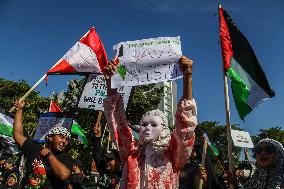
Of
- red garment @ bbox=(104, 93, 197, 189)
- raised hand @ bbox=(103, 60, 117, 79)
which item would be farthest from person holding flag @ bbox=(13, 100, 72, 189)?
raised hand @ bbox=(103, 60, 117, 79)

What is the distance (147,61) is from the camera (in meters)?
5.46

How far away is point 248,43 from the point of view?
19.8 feet

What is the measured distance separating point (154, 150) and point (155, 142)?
2.9 inches

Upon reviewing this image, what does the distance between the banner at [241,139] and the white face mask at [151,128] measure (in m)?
5.62

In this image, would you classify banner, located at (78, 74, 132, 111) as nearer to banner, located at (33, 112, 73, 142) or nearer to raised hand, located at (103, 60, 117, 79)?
banner, located at (33, 112, 73, 142)

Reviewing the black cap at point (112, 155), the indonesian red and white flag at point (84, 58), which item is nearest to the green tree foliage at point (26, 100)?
the indonesian red and white flag at point (84, 58)

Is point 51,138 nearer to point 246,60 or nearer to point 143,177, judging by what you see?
point 143,177

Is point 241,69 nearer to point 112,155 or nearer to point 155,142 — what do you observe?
point 112,155

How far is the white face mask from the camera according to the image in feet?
13.5

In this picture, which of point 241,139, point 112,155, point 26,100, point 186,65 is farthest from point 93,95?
point 26,100

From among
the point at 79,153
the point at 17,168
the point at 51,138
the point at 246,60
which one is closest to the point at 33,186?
the point at 17,168

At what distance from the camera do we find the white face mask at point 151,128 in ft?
13.5

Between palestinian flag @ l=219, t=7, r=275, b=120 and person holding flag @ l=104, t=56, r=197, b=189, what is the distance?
5.62ft

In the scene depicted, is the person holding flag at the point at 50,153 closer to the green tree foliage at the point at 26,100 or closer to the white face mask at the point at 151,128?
the white face mask at the point at 151,128
